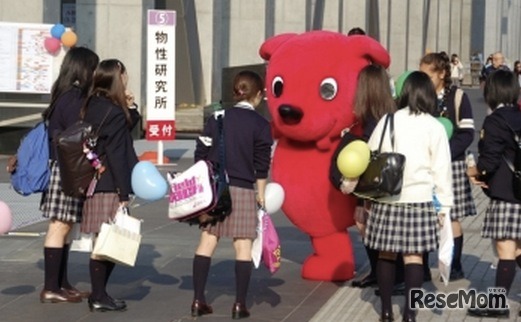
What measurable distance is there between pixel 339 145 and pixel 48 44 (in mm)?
11902

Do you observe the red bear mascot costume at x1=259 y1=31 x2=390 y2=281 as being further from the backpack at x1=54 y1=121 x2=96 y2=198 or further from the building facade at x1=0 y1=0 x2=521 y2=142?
the building facade at x1=0 y1=0 x2=521 y2=142

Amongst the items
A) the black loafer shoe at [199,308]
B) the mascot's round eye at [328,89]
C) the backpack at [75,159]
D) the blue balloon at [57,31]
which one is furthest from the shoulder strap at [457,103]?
the blue balloon at [57,31]

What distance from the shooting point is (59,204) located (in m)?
9.76

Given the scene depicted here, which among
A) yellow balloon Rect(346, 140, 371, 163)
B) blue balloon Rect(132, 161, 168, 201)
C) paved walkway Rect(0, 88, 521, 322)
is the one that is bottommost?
paved walkway Rect(0, 88, 521, 322)

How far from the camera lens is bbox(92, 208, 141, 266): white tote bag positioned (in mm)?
9195

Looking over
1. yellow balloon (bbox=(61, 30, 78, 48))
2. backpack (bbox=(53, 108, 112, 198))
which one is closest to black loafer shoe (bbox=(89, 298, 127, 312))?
backpack (bbox=(53, 108, 112, 198))

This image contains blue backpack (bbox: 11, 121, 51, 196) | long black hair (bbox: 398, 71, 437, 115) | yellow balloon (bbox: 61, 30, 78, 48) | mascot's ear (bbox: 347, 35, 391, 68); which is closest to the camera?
long black hair (bbox: 398, 71, 437, 115)

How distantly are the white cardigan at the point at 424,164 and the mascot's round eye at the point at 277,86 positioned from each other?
6.85 feet

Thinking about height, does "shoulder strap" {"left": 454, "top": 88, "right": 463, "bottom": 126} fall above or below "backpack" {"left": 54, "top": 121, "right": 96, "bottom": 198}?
above

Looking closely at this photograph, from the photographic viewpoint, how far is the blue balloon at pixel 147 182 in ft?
30.0

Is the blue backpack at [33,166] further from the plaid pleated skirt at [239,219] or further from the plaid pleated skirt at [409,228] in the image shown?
the plaid pleated skirt at [409,228]

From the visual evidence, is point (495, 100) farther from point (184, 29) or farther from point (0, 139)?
point (184, 29)

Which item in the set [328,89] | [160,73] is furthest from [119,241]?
[160,73]

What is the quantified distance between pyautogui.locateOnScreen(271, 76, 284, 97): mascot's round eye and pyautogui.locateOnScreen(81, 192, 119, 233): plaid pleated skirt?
1946 mm
